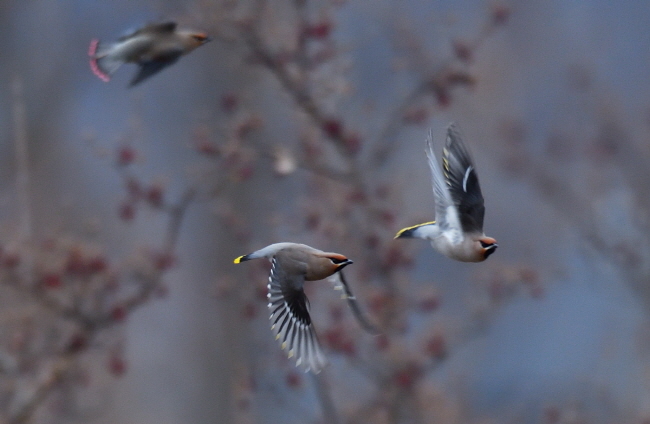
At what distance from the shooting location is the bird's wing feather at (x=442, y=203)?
131 centimetres

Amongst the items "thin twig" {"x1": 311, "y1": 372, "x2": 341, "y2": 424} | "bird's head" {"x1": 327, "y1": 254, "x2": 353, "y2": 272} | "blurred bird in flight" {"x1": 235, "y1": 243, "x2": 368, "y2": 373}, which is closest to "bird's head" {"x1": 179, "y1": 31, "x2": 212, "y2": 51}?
"blurred bird in flight" {"x1": 235, "y1": 243, "x2": 368, "y2": 373}

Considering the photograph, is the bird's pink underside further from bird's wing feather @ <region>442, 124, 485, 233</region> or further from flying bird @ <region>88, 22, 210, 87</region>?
bird's wing feather @ <region>442, 124, 485, 233</region>

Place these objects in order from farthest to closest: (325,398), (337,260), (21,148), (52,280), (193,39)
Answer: (21,148)
(325,398)
(52,280)
(193,39)
(337,260)

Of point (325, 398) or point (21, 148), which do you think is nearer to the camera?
point (325, 398)

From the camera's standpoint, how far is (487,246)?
1251 millimetres

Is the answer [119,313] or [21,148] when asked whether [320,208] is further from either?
[21,148]

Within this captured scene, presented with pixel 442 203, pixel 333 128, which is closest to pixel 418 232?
pixel 442 203

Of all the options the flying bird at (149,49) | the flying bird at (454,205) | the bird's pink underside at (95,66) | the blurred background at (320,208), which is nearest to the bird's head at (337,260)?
the flying bird at (454,205)

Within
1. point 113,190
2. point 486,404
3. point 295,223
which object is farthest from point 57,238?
point 486,404

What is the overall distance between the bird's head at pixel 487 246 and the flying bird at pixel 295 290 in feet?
0.66

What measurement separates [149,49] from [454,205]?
1.96ft

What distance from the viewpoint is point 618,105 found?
408 cm

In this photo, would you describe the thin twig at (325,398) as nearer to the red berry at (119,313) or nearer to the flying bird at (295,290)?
the red berry at (119,313)

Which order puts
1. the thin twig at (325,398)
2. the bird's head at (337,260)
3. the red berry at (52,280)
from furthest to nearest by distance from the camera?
1. the thin twig at (325,398)
2. the red berry at (52,280)
3. the bird's head at (337,260)
